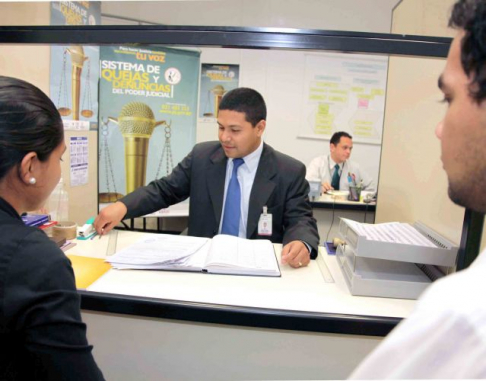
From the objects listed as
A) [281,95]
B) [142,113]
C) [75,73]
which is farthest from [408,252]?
[281,95]

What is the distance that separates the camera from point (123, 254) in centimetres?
129

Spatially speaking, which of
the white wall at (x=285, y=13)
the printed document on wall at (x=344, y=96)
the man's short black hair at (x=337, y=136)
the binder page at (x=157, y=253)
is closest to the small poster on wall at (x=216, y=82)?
the white wall at (x=285, y=13)

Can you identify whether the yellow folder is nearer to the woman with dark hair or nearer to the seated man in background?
the woman with dark hair

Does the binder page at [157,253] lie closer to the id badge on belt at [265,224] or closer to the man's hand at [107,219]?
the man's hand at [107,219]

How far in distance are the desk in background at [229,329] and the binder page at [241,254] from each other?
0.27 feet

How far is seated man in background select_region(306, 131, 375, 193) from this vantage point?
4.11 metres

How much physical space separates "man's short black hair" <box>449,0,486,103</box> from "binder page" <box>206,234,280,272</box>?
82 cm

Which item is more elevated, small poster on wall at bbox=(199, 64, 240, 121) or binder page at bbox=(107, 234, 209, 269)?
small poster on wall at bbox=(199, 64, 240, 121)

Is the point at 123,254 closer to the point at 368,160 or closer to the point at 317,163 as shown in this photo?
the point at 317,163

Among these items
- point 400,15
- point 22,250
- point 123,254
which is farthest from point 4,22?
point 400,15

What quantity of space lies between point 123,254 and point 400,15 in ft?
5.66

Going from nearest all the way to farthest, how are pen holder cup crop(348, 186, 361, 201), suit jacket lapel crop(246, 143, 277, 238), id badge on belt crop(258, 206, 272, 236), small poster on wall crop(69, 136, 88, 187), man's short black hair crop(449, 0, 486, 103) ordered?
man's short black hair crop(449, 0, 486, 103) < id badge on belt crop(258, 206, 272, 236) < suit jacket lapel crop(246, 143, 277, 238) < small poster on wall crop(69, 136, 88, 187) < pen holder cup crop(348, 186, 361, 201)

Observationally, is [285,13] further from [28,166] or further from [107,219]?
[28,166]

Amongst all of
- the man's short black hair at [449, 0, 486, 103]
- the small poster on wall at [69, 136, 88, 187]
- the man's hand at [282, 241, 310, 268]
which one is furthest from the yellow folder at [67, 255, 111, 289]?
the small poster on wall at [69, 136, 88, 187]
